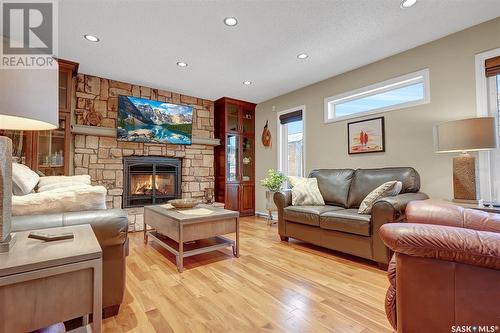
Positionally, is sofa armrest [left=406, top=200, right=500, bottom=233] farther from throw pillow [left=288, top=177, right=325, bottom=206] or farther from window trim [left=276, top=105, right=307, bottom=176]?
window trim [left=276, top=105, right=307, bottom=176]

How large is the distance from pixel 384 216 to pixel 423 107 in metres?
1.61

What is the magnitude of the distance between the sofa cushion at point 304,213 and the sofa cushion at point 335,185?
0.86ft

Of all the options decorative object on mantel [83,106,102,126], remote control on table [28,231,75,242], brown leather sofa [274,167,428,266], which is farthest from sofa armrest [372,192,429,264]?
decorative object on mantel [83,106,102,126]

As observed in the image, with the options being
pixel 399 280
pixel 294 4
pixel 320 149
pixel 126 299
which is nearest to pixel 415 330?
pixel 399 280

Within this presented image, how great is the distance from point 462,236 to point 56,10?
3.41 m

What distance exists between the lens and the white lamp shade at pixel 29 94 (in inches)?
29.0

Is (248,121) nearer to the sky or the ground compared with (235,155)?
nearer to the sky

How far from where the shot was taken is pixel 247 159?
17.8ft

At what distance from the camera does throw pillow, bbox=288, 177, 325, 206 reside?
10.6 ft

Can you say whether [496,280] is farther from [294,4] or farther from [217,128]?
[217,128]

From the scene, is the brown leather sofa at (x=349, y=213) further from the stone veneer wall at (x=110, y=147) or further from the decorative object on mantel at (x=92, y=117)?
the decorative object on mantel at (x=92, y=117)

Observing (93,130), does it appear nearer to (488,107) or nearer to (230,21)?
(230,21)

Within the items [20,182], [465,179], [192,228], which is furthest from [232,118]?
[465,179]

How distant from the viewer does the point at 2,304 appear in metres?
0.76
